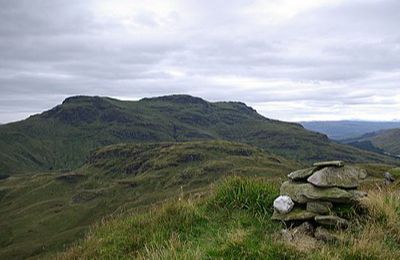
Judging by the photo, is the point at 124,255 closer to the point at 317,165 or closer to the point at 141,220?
the point at 141,220

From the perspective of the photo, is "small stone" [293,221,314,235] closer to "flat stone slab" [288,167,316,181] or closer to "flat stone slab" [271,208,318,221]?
"flat stone slab" [271,208,318,221]

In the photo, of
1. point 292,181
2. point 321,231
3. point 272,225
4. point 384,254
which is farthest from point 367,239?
point 292,181

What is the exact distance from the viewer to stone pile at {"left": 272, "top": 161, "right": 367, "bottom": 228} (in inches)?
388

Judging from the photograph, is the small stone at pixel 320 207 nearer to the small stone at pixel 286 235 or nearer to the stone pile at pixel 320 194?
the stone pile at pixel 320 194

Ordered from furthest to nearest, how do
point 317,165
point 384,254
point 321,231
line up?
point 317,165
point 321,231
point 384,254

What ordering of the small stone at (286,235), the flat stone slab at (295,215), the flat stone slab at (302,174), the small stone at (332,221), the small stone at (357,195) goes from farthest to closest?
the flat stone slab at (302,174)
the small stone at (357,195)
the flat stone slab at (295,215)
the small stone at (332,221)
the small stone at (286,235)

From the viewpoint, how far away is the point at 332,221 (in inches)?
373

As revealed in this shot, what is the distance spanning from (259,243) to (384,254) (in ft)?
7.23

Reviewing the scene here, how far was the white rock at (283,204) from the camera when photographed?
10.4m

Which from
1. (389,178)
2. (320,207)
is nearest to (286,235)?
(320,207)

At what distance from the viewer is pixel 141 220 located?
1195 centimetres

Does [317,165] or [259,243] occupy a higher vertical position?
[317,165]

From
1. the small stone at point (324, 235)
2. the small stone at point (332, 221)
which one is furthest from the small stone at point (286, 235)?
the small stone at point (332, 221)

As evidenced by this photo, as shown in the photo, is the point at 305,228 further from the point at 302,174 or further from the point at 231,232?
the point at 302,174
